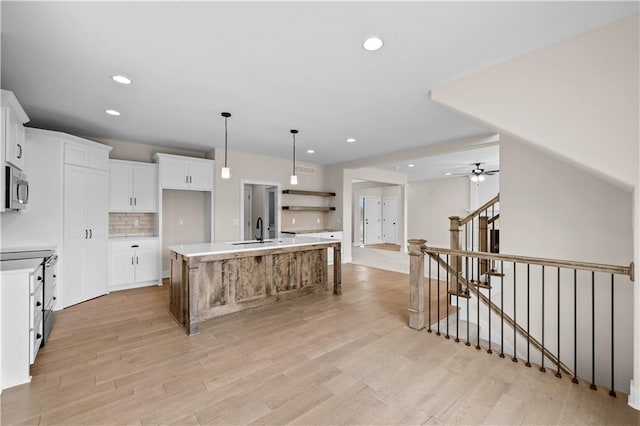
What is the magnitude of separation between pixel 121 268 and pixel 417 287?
4.79m

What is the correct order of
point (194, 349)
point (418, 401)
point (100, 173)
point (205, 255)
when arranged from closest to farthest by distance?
1. point (418, 401)
2. point (194, 349)
3. point (205, 255)
4. point (100, 173)

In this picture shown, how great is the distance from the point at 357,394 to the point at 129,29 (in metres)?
3.16

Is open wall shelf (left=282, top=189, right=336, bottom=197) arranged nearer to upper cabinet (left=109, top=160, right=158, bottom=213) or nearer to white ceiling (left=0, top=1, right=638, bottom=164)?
upper cabinet (left=109, top=160, right=158, bottom=213)

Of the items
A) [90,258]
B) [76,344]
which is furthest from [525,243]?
[90,258]

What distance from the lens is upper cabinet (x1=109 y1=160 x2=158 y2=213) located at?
4.92m

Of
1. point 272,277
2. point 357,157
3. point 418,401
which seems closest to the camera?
point 418,401

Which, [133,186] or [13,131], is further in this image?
[133,186]

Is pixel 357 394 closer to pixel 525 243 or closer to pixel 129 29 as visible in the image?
pixel 525 243

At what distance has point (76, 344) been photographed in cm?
294

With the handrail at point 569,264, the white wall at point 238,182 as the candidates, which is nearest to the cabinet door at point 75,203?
the white wall at point 238,182

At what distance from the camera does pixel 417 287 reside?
338cm

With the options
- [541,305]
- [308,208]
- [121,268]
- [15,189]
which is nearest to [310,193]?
[308,208]

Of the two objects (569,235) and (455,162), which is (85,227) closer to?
(569,235)

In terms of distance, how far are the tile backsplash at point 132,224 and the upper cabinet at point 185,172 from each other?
81cm
